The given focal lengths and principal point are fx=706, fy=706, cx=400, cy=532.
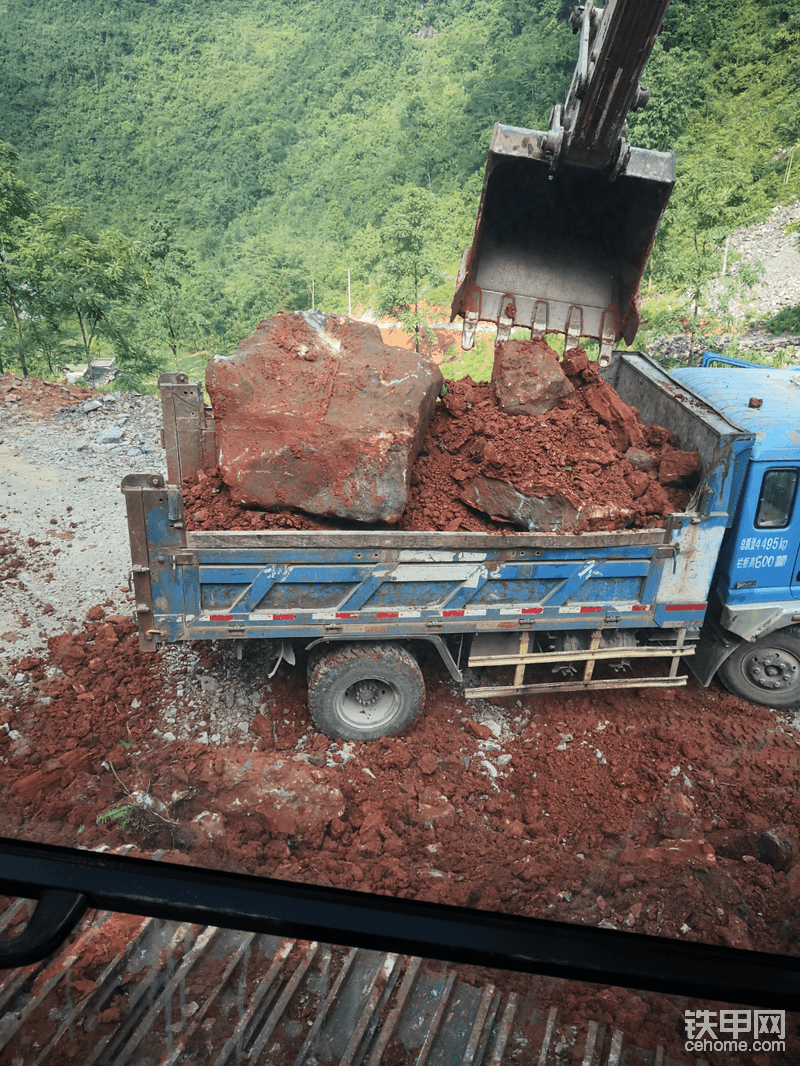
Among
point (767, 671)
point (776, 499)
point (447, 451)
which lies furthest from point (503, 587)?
point (767, 671)

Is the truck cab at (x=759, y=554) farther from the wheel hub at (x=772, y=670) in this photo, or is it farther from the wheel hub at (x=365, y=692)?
the wheel hub at (x=365, y=692)

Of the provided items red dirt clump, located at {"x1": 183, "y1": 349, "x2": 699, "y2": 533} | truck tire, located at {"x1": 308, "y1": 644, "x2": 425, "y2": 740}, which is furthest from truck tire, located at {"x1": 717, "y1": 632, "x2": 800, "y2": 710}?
truck tire, located at {"x1": 308, "y1": 644, "x2": 425, "y2": 740}

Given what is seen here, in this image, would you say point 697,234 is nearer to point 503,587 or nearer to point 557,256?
point 557,256

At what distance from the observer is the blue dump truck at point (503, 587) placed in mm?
4000

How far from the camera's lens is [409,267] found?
14.7 metres

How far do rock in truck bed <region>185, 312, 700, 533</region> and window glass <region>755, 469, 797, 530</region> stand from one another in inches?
16.9

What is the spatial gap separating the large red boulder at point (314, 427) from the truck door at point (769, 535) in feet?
7.01

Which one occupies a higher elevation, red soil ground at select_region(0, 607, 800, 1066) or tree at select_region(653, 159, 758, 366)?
tree at select_region(653, 159, 758, 366)

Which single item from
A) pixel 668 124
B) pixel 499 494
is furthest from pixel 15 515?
pixel 668 124

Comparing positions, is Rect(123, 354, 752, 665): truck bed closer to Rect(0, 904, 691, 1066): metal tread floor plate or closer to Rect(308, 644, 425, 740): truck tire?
Rect(308, 644, 425, 740): truck tire

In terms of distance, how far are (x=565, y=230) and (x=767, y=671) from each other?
3.53m

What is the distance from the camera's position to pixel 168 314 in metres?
14.8

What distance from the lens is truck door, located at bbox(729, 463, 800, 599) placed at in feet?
14.3

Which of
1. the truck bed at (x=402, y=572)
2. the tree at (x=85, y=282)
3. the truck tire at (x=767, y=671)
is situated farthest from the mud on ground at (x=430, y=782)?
the tree at (x=85, y=282)
